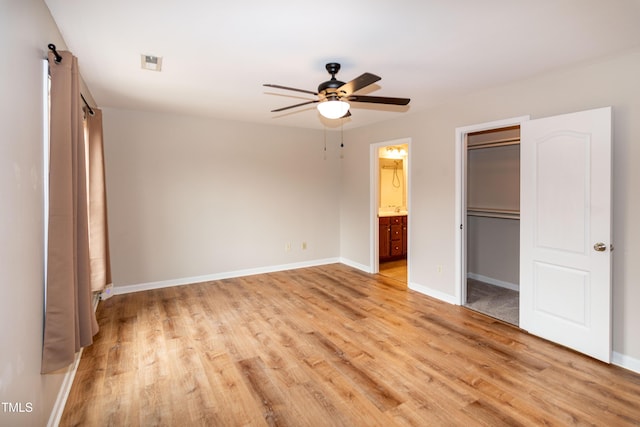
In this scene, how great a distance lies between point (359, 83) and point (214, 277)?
3.92 m

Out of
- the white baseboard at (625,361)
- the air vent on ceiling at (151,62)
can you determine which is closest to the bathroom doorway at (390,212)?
the white baseboard at (625,361)

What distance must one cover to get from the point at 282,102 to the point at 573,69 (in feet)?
9.72

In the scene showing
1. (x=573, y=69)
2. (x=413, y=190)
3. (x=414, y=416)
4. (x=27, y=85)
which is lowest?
(x=414, y=416)

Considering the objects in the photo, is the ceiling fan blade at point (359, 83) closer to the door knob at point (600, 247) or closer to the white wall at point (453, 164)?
the white wall at point (453, 164)

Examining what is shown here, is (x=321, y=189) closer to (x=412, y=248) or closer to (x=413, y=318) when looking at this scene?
A: (x=412, y=248)

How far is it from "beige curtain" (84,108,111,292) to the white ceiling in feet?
1.60

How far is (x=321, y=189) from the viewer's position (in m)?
6.16

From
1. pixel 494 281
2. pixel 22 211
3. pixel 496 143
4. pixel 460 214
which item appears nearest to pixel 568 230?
pixel 460 214

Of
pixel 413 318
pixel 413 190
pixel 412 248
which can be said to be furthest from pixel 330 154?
pixel 413 318

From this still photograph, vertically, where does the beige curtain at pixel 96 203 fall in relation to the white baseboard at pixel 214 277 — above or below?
above

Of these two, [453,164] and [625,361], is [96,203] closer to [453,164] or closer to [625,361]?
[453,164]

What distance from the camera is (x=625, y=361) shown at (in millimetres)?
2703

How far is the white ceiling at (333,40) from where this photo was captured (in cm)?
203

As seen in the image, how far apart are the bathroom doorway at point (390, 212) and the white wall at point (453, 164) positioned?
0.19m
